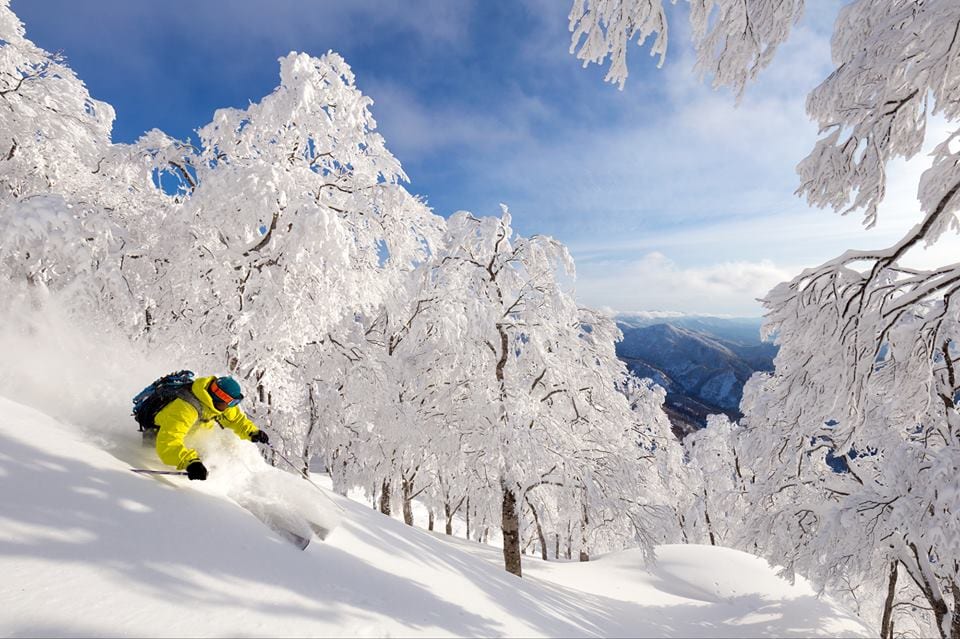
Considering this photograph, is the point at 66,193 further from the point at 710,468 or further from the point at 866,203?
the point at 710,468

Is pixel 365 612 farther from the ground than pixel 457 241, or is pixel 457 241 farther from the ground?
pixel 457 241

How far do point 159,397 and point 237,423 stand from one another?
0.76 metres

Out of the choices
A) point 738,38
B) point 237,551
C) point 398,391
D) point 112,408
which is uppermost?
point 738,38

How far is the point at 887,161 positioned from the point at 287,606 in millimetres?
5693

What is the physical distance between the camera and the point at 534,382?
333 inches

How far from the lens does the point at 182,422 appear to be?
322 centimetres

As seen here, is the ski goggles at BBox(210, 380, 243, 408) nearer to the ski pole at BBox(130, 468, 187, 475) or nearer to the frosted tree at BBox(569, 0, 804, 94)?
the ski pole at BBox(130, 468, 187, 475)

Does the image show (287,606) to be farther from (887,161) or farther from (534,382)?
(534,382)

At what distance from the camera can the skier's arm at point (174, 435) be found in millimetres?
3068

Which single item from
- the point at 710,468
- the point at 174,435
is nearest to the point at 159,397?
the point at 174,435

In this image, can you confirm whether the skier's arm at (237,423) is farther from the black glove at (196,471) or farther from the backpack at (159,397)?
the black glove at (196,471)

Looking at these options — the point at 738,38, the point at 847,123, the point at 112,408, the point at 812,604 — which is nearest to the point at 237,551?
the point at 112,408

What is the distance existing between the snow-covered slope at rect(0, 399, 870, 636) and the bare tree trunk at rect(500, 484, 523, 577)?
12.4 ft

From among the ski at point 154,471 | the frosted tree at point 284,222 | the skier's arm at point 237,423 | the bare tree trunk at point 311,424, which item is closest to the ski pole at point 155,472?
the ski at point 154,471
